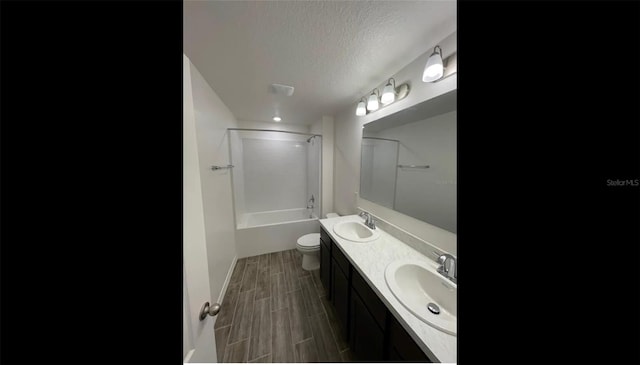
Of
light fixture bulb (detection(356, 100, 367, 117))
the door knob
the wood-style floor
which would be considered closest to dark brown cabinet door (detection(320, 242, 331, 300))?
the wood-style floor

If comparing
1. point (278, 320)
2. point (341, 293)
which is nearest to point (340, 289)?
point (341, 293)

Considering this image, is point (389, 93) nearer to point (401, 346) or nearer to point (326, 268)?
point (401, 346)

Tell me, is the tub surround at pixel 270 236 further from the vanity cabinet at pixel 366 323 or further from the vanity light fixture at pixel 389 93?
the vanity light fixture at pixel 389 93

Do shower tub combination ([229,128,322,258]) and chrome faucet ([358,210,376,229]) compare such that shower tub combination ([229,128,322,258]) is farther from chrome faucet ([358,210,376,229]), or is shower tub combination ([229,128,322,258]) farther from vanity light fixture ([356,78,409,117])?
vanity light fixture ([356,78,409,117])

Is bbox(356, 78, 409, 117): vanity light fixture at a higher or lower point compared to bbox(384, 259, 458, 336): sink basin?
higher

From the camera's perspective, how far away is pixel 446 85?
37.2 inches

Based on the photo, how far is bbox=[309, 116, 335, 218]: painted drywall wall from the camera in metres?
2.28

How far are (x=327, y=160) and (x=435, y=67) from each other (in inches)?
61.0

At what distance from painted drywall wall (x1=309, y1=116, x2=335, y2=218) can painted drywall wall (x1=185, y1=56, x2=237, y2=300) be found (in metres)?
1.22

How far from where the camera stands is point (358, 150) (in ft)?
6.05

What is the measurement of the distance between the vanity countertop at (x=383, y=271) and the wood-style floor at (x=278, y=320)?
2.35 feet

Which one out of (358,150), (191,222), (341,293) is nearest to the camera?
(191,222)

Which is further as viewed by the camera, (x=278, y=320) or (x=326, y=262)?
(x=326, y=262)
